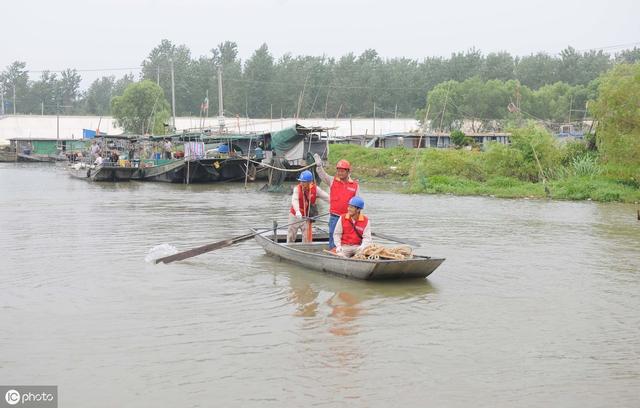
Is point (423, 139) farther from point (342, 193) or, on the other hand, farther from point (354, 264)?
point (354, 264)

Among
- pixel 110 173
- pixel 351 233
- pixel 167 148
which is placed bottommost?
pixel 110 173

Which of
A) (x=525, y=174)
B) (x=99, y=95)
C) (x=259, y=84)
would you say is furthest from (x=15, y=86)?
(x=525, y=174)

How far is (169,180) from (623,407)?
31088 millimetres

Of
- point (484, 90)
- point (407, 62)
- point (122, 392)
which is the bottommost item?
point (122, 392)

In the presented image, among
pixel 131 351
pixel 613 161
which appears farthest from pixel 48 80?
pixel 131 351

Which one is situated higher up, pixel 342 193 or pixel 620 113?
pixel 620 113

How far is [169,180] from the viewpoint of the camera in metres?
35.5

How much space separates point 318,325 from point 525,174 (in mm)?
21703

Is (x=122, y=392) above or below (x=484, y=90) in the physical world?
below

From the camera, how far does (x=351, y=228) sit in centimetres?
1054

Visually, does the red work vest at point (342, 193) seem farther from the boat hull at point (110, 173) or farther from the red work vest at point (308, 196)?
the boat hull at point (110, 173)

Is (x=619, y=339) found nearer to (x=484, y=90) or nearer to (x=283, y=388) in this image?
(x=283, y=388)

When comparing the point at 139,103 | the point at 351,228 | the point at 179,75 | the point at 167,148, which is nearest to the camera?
the point at 351,228

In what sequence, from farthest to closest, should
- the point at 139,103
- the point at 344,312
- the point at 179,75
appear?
the point at 179,75 → the point at 139,103 → the point at 344,312
